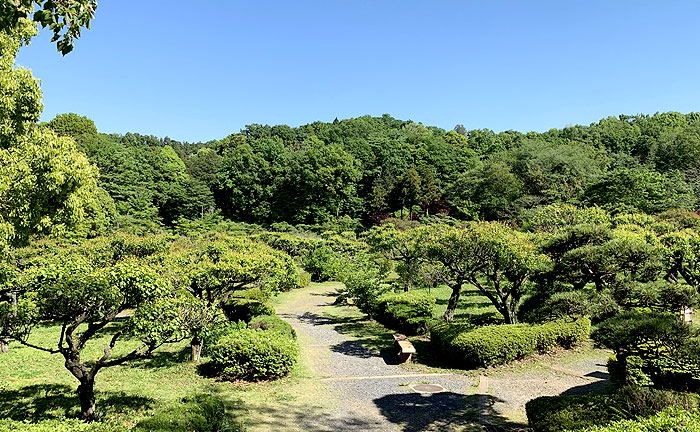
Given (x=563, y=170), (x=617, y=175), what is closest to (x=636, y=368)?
(x=617, y=175)

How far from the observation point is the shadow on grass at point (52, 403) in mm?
7431

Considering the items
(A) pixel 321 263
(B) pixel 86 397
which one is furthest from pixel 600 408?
(A) pixel 321 263

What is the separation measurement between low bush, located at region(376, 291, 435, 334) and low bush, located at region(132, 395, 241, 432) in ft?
27.7

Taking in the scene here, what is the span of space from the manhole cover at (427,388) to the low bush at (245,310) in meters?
7.76

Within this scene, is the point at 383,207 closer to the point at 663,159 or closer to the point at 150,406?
the point at 663,159

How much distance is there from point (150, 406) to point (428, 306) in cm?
1011

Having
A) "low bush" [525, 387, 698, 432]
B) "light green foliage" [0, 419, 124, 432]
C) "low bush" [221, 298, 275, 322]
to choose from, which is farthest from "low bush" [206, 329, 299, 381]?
"low bush" [525, 387, 698, 432]

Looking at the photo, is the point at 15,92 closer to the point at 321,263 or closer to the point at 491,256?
the point at 491,256

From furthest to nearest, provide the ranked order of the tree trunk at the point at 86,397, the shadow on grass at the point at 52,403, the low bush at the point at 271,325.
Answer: the low bush at the point at 271,325 → the shadow on grass at the point at 52,403 → the tree trunk at the point at 86,397

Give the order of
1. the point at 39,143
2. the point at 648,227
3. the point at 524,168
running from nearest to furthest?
the point at 39,143 → the point at 648,227 → the point at 524,168

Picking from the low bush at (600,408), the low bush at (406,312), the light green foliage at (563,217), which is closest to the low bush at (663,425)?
the low bush at (600,408)

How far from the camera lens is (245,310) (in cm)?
1669

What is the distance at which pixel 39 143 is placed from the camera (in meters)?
6.85

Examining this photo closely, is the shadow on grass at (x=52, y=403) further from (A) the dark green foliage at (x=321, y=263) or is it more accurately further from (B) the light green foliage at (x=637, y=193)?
(B) the light green foliage at (x=637, y=193)
